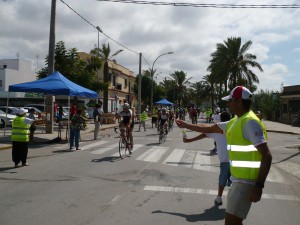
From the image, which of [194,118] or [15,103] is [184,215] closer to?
[194,118]

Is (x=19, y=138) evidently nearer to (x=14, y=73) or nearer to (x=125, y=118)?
(x=125, y=118)

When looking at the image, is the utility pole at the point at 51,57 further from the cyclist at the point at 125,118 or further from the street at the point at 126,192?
the cyclist at the point at 125,118

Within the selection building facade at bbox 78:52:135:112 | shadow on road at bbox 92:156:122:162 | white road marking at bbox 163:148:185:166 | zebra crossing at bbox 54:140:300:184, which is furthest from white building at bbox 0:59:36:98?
shadow on road at bbox 92:156:122:162

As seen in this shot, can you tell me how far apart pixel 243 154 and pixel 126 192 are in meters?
4.56

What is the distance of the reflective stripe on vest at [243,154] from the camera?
356cm

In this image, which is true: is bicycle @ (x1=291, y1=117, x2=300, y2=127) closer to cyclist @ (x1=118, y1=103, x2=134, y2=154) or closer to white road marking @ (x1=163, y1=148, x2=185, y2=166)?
white road marking @ (x1=163, y1=148, x2=185, y2=166)

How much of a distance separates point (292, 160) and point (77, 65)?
2154cm

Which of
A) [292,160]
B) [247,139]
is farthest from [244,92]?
[292,160]

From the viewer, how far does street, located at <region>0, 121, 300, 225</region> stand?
238 inches

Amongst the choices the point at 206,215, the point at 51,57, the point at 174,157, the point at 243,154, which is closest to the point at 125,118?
the point at 174,157

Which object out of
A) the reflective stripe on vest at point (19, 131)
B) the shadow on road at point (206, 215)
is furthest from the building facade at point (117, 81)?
the shadow on road at point (206, 215)

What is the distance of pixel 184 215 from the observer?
20.4ft

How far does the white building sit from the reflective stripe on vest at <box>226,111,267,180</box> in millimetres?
52031

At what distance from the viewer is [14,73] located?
65.2 meters
